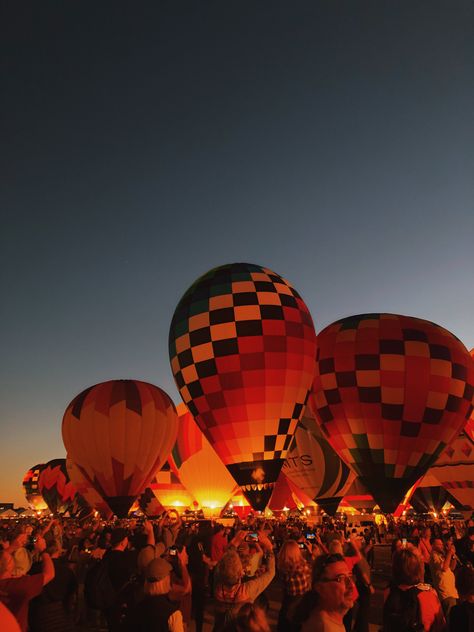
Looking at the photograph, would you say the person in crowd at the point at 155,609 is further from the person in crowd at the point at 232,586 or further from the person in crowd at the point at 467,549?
the person in crowd at the point at 467,549

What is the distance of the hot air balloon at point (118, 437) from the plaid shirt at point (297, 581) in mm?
15519

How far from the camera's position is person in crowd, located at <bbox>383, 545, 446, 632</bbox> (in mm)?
2793

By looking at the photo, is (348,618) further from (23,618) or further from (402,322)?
(402,322)

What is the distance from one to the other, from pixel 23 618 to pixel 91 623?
3.90 meters

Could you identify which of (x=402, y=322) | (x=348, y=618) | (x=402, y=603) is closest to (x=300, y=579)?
(x=348, y=618)

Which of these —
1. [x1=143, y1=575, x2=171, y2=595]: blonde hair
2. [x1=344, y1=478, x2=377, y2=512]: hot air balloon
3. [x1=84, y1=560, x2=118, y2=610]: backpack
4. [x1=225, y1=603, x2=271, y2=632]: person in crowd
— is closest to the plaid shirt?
[x1=84, y1=560, x2=118, y2=610]: backpack

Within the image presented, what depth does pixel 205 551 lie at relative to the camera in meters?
5.87

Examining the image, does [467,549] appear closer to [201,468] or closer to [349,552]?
[349,552]

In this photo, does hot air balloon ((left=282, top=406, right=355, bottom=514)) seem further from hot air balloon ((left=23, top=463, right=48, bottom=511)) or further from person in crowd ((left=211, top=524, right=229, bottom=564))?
hot air balloon ((left=23, top=463, right=48, bottom=511))

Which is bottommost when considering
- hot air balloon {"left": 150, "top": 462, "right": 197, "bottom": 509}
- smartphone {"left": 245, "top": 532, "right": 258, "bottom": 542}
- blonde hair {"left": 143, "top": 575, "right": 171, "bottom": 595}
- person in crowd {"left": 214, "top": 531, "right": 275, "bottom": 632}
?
hot air balloon {"left": 150, "top": 462, "right": 197, "bottom": 509}

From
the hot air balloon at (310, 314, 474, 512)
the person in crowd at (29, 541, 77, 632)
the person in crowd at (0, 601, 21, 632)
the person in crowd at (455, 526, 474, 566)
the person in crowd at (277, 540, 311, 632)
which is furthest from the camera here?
the hot air balloon at (310, 314, 474, 512)

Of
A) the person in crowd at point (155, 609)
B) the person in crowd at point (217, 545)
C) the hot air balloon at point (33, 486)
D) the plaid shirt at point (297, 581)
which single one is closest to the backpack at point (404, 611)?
the person in crowd at point (155, 609)

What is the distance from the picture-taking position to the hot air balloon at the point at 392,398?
52.3 feet

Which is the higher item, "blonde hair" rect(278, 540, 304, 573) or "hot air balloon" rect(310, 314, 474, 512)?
"hot air balloon" rect(310, 314, 474, 512)
